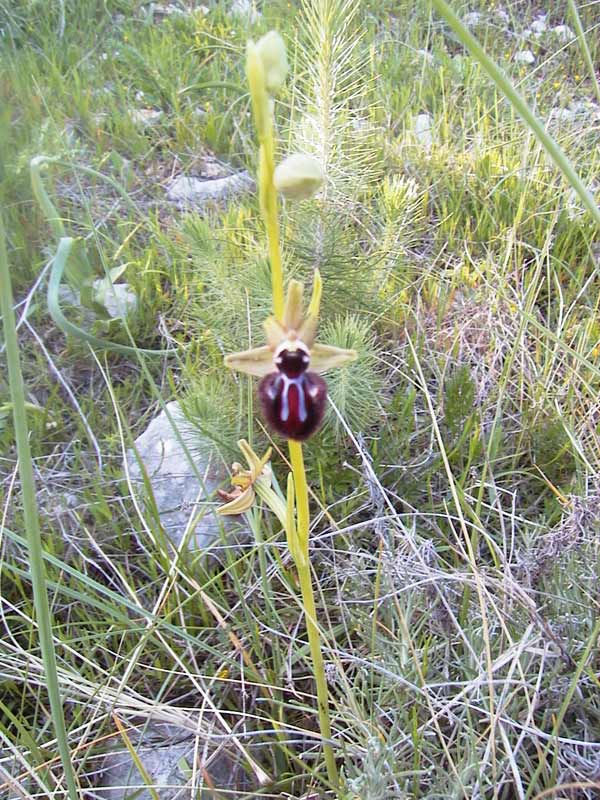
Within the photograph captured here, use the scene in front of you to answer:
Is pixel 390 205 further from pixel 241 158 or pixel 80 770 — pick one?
pixel 80 770

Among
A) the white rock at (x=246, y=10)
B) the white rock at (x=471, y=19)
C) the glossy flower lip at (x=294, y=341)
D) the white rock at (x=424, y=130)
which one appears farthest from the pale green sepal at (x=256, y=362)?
the white rock at (x=471, y=19)

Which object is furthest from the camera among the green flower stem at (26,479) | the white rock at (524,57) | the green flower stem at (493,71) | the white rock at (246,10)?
the white rock at (246,10)

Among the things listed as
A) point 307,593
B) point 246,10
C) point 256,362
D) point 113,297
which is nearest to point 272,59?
point 256,362

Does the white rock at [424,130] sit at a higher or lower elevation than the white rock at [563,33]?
lower

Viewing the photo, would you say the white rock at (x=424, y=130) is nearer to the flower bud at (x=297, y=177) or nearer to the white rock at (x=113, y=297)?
the white rock at (x=113, y=297)

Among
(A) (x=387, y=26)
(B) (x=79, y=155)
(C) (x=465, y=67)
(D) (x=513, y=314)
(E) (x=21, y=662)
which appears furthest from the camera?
(A) (x=387, y=26)

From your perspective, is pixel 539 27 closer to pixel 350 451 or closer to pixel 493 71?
pixel 350 451

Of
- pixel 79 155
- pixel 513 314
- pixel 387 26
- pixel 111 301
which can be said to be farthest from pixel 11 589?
pixel 387 26
